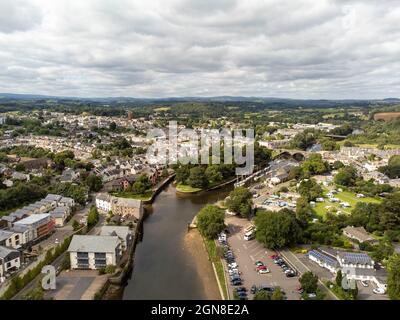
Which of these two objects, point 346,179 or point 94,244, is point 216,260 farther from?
point 346,179

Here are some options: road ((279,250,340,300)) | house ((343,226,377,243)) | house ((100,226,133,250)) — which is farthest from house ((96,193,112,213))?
house ((343,226,377,243))

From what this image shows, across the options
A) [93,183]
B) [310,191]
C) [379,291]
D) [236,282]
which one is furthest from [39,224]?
[310,191]

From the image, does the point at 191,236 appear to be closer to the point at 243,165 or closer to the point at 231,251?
the point at 231,251

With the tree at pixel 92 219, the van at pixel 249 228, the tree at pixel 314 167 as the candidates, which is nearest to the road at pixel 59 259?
the tree at pixel 92 219

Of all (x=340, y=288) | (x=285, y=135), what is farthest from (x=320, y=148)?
(x=340, y=288)

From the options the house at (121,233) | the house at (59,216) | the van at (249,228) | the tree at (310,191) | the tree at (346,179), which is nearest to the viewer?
the house at (121,233)

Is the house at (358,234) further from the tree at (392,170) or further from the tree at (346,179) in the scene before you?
the tree at (392,170)
